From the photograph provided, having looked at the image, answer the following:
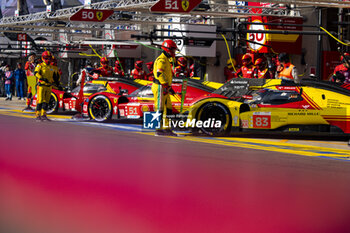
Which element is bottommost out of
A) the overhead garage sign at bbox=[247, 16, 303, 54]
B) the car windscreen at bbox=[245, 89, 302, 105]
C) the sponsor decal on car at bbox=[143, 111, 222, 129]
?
the sponsor decal on car at bbox=[143, 111, 222, 129]

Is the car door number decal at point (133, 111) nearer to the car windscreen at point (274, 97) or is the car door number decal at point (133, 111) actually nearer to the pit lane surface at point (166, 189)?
the car windscreen at point (274, 97)

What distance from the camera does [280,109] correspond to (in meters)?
11.7

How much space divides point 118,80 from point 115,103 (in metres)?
1.83

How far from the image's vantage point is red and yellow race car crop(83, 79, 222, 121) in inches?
569

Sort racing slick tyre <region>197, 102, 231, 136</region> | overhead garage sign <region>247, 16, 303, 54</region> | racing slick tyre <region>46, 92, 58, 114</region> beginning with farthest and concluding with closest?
overhead garage sign <region>247, 16, 303, 54</region>, racing slick tyre <region>46, 92, 58, 114</region>, racing slick tyre <region>197, 102, 231, 136</region>

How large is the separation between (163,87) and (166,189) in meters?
5.98

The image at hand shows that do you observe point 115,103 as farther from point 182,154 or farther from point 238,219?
point 238,219

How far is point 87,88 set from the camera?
56.9 ft

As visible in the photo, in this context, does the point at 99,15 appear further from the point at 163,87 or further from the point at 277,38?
the point at 163,87

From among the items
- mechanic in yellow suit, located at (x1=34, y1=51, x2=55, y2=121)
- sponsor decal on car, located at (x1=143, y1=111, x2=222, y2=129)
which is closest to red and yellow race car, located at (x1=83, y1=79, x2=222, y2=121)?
mechanic in yellow suit, located at (x1=34, y1=51, x2=55, y2=121)

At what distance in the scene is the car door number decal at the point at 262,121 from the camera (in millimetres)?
11759

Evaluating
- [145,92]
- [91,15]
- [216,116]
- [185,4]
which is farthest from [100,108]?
[91,15]

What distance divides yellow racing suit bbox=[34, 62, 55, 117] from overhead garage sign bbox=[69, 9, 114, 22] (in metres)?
6.02

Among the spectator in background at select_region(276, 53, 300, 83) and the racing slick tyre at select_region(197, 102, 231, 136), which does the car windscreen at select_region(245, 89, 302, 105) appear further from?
the spectator in background at select_region(276, 53, 300, 83)
